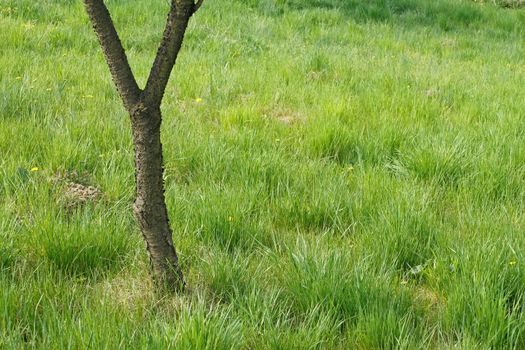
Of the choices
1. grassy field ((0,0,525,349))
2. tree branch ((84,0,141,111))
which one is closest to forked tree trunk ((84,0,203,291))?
tree branch ((84,0,141,111))

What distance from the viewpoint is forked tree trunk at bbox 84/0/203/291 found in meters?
1.98

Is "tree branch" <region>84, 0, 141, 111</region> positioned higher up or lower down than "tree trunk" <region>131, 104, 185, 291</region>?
higher up

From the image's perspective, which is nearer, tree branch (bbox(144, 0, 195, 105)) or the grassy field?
tree branch (bbox(144, 0, 195, 105))

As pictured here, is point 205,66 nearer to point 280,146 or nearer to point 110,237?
point 280,146

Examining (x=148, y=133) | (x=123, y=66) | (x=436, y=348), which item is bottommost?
(x=436, y=348)

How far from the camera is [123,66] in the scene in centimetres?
205

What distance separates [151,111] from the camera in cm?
204

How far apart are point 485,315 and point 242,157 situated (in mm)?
1742

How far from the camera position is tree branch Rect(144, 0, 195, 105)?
1.94 meters

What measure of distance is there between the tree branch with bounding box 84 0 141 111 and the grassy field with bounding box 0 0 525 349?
26.6 inches

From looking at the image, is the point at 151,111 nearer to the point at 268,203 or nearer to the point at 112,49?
the point at 112,49

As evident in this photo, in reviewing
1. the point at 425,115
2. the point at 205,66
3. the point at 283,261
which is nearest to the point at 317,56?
the point at 205,66

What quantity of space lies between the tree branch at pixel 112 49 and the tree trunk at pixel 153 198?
0.07 metres

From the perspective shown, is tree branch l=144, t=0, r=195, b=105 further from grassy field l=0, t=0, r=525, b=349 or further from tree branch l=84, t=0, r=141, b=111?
grassy field l=0, t=0, r=525, b=349
